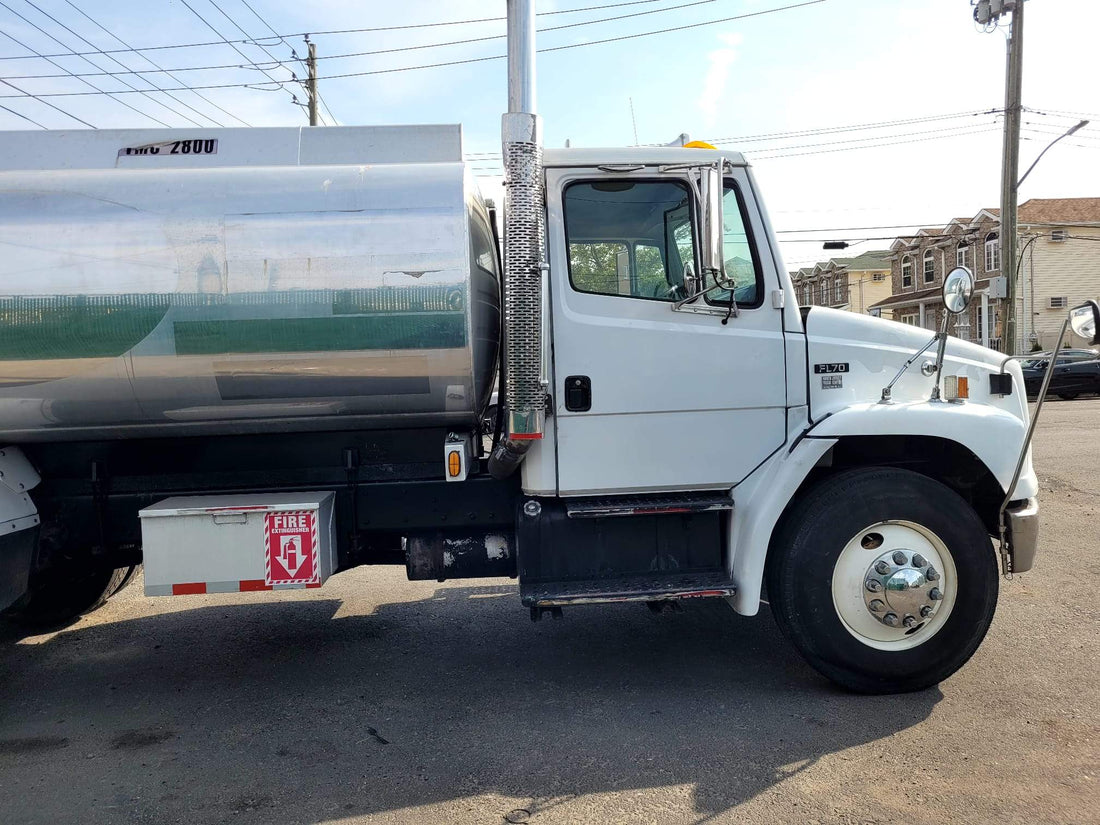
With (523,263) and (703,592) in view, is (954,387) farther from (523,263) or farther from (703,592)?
(523,263)

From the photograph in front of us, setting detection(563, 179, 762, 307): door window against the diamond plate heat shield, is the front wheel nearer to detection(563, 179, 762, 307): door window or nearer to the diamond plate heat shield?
detection(563, 179, 762, 307): door window

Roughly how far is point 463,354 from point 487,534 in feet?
3.57

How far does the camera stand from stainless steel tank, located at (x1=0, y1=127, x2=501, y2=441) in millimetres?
3758

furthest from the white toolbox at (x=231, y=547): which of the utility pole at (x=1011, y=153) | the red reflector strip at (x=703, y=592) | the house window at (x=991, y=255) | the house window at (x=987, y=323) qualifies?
the house window at (x=991, y=255)

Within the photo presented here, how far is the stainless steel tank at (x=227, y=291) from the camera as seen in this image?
148 inches

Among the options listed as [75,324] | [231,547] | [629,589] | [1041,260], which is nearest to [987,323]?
[1041,260]

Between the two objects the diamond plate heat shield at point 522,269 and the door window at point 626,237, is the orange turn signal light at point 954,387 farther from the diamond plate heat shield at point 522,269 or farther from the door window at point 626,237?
the diamond plate heat shield at point 522,269

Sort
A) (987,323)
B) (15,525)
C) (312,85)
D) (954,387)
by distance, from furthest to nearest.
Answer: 1. (987,323)
2. (312,85)
3. (954,387)
4. (15,525)

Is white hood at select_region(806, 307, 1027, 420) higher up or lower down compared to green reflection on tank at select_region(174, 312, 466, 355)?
lower down

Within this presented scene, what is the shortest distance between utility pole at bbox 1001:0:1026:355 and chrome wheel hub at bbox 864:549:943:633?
1280 centimetres

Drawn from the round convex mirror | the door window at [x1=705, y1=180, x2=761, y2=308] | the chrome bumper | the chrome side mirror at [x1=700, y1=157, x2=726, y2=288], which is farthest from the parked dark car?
the chrome side mirror at [x1=700, y1=157, x2=726, y2=288]

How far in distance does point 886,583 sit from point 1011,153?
14524mm

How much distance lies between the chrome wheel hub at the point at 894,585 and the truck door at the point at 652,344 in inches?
26.5

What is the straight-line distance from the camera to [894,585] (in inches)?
160
